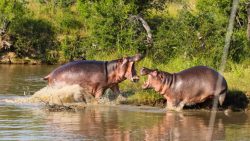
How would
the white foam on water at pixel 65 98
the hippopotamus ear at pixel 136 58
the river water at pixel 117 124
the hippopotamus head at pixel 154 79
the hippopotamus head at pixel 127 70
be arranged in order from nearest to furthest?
the river water at pixel 117 124 < the hippopotamus head at pixel 154 79 < the white foam on water at pixel 65 98 < the hippopotamus ear at pixel 136 58 < the hippopotamus head at pixel 127 70

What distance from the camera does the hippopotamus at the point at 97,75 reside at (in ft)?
48.2

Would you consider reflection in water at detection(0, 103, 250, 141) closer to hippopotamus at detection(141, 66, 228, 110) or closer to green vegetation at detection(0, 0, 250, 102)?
hippopotamus at detection(141, 66, 228, 110)

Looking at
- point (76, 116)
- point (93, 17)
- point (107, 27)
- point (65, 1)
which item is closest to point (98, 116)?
point (76, 116)

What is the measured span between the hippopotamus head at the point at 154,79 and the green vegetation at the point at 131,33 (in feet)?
1.36

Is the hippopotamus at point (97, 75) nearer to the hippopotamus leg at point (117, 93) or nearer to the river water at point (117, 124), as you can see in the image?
the hippopotamus leg at point (117, 93)

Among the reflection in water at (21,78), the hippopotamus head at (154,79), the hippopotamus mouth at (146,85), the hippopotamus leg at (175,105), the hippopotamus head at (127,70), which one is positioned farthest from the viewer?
the reflection in water at (21,78)

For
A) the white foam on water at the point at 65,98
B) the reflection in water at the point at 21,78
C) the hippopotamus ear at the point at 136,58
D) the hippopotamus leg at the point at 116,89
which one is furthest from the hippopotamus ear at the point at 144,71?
the reflection in water at the point at 21,78

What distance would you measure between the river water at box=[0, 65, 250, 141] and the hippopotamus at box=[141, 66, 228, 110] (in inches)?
12.4

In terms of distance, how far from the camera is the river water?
1030cm

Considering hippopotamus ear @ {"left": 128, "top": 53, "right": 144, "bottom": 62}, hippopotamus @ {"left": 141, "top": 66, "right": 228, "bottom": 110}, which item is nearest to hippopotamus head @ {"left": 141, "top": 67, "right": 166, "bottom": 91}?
hippopotamus @ {"left": 141, "top": 66, "right": 228, "bottom": 110}

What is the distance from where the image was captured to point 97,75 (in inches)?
580

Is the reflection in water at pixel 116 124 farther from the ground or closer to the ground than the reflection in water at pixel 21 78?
closer to the ground

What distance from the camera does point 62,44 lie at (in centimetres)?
2944

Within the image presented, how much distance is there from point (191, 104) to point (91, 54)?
8452mm
